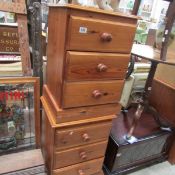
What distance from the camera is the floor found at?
1.53 meters

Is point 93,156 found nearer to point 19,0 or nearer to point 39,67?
point 39,67

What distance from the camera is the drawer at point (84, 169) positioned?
1130 millimetres

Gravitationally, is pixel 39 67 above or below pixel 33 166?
above

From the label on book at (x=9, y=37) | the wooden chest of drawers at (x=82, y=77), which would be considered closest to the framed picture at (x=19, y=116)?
the wooden chest of drawers at (x=82, y=77)

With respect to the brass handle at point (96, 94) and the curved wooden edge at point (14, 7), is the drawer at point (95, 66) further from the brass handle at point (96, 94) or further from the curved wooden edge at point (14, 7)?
the curved wooden edge at point (14, 7)

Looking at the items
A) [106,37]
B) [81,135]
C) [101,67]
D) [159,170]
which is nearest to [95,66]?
[101,67]

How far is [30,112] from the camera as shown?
1377 millimetres

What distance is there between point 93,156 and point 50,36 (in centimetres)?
79

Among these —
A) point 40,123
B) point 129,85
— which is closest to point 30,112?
point 40,123

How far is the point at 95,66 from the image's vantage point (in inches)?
33.2

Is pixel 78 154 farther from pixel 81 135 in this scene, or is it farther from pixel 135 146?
pixel 135 146

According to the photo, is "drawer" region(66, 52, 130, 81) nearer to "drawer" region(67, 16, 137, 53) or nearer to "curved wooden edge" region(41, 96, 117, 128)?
"drawer" region(67, 16, 137, 53)

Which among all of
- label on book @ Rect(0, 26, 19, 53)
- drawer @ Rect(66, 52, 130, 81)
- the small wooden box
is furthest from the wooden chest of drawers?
label on book @ Rect(0, 26, 19, 53)

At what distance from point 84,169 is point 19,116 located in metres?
0.61
